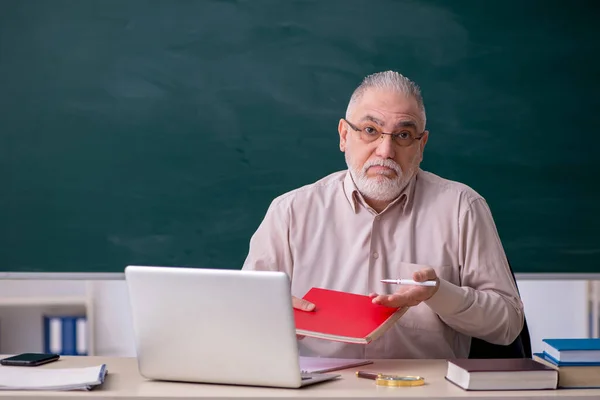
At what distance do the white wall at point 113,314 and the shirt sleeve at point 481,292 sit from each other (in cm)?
128

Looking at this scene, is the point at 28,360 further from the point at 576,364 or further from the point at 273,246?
the point at 576,364

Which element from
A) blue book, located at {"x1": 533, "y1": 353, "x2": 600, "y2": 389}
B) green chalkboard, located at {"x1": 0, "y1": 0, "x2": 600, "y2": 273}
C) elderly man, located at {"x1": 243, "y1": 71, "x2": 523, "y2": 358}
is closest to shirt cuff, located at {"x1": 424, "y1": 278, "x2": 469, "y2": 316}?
elderly man, located at {"x1": 243, "y1": 71, "x2": 523, "y2": 358}

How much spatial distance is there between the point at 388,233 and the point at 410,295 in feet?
1.95

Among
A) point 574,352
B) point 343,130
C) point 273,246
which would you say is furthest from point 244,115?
point 574,352

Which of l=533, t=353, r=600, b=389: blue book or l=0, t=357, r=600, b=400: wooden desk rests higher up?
l=533, t=353, r=600, b=389: blue book

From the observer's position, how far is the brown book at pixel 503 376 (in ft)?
5.33

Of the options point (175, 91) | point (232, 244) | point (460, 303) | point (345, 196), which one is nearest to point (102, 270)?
point (232, 244)

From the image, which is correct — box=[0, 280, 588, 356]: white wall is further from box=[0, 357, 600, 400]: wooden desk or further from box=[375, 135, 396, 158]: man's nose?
box=[0, 357, 600, 400]: wooden desk

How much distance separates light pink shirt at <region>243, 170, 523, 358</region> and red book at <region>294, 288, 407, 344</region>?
40 cm

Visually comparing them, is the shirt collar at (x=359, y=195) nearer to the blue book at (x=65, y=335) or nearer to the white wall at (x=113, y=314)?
the white wall at (x=113, y=314)

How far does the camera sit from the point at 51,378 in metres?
1.74

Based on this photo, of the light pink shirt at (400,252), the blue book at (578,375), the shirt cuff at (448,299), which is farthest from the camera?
the light pink shirt at (400,252)

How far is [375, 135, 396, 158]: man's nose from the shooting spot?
7.85ft

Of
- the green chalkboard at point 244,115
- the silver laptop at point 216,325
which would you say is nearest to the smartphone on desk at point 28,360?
the silver laptop at point 216,325
